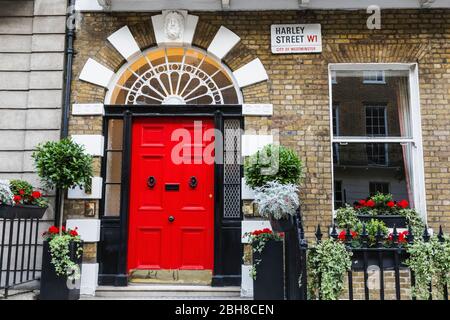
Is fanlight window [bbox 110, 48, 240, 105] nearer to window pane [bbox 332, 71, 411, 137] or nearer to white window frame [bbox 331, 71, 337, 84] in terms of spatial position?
white window frame [bbox 331, 71, 337, 84]


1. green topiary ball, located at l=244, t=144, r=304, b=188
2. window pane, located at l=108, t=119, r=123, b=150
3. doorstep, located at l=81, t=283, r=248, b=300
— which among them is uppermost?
window pane, located at l=108, t=119, r=123, b=150

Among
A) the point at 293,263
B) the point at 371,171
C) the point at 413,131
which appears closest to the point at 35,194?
the point at 293,263

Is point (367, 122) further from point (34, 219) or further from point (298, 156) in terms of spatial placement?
point (34, 219)

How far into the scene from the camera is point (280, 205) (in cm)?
589

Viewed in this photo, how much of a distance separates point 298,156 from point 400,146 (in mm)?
1715

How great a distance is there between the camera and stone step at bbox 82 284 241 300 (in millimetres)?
6598

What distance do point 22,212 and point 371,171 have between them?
5.18m

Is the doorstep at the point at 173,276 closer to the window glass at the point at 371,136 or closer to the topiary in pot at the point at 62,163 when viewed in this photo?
the topiary in pot at the point at 62,163

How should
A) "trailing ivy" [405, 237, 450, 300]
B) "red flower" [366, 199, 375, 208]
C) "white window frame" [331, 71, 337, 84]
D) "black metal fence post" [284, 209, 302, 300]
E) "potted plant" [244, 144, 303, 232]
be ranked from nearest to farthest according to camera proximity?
"trailing ivy" [405, 237, 450, 300] < "black metal fence post" [284, 209, 302, 300] < "potted plant" [244, 144, 303, 232] < "red flower" [366, 199, 375, 208] < "white window frame" [331, 71, 337, 84]

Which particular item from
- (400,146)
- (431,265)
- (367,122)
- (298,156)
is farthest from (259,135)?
(431,265)

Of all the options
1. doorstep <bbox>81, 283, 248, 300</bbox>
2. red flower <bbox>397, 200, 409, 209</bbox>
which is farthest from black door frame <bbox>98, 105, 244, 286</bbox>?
red flower <bbox>397, 200, 409, 209</bbox>

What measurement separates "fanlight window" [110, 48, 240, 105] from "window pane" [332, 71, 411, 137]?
1.73 m

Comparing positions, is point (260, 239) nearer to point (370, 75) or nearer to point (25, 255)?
point (370, 75)

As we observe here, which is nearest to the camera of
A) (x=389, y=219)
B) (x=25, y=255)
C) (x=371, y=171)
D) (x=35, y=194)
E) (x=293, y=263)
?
(x=293, y=263)
